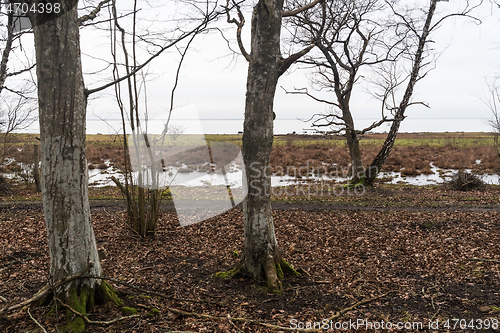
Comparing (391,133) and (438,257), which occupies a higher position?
(391,133)

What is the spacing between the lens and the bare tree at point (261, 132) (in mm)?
4352

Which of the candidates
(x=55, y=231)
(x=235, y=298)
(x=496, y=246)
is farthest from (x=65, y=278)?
(x=496, y=246)

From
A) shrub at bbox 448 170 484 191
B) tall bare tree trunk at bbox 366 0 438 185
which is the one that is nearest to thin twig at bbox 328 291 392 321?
tall bare tree trunk at bbox 366 0 438 185

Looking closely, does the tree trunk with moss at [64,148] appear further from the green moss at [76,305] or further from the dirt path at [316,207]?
the dirt path at [316,207]

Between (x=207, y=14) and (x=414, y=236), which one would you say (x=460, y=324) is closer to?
(x=414, y=236)

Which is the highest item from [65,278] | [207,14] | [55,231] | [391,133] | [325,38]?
[325,38]

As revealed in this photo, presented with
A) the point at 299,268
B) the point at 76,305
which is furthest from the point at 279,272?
the point at 76,305

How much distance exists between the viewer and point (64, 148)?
3158mm

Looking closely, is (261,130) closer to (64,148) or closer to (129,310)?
(64,148)

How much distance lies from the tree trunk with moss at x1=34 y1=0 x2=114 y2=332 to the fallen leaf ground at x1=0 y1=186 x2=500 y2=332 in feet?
1.83

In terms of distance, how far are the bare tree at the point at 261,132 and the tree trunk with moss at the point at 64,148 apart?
200cm

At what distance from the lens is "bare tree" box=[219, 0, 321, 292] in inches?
171

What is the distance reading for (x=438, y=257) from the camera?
5512 mm

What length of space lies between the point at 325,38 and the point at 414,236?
8117 millimetres
